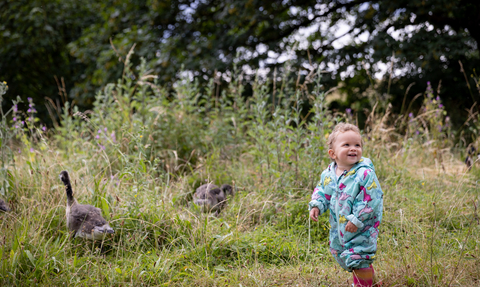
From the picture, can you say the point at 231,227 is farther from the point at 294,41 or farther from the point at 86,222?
the point at 294,41

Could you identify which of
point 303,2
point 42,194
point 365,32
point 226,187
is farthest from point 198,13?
point 42,194

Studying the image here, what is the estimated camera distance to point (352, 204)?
2.35 meters

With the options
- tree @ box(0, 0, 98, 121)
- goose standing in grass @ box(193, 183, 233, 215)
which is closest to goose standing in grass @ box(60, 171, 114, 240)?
goose standing in grass @ box(193, 183, 233, 215)

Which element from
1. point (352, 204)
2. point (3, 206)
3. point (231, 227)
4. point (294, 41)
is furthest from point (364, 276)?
point (294, 41)

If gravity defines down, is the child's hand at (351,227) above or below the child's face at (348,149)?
below

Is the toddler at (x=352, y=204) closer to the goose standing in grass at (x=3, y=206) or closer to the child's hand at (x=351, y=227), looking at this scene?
the child's hand at (x=351, y=227)

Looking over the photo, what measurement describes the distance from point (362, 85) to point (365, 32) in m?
1.34

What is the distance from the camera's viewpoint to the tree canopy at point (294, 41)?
709cm

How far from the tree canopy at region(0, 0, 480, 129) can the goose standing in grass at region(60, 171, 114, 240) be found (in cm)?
470

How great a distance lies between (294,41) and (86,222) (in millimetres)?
7364

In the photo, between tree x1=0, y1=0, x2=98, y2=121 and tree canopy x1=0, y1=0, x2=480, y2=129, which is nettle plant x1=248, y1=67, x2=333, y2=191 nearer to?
tree canopy x1=0, y1=0, x2=480, y2=129

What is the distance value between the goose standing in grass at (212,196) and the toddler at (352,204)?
1.55 m

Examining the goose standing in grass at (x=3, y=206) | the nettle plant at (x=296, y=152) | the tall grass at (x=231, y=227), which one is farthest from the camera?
the nettle plant at (x=296, y=152)

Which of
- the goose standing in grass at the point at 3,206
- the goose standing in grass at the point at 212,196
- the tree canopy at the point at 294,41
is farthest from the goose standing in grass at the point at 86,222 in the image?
the tree canopy at the point at 294,41
